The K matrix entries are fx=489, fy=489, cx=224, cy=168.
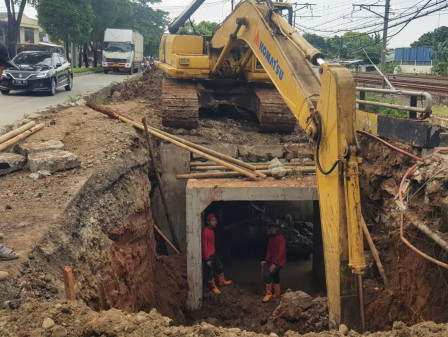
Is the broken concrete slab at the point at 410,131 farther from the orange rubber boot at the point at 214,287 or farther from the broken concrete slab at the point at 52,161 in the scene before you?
the broken concrete slab at the point at 52,161

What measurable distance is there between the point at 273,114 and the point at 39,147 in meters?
5.05

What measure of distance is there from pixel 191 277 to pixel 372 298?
324 centimetres

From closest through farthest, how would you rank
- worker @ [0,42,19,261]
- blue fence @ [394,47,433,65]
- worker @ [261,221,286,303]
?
worker @ [0,42,19,261]
worker @ [261,221,286,303]
blue fence @ [394,47,433,65]

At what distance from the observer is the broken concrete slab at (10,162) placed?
6.91m

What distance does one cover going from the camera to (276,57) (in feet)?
22.2

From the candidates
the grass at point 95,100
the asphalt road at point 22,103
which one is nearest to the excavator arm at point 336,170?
the asphalt road at point 22,103

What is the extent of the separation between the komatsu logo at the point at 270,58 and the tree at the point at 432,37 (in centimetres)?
4364

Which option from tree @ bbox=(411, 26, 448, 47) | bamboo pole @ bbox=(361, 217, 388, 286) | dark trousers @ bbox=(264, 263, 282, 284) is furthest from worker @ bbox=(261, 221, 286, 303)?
tree @ bbox=(411, 26, 448, 47)

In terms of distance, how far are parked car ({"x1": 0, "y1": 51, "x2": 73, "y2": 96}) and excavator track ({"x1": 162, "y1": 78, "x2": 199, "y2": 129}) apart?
7383 millimetres

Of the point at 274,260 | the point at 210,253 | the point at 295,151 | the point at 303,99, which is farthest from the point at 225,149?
the point at 303,99

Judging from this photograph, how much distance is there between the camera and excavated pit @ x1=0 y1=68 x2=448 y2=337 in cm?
479

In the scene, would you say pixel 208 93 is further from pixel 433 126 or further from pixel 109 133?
pixel 433 126

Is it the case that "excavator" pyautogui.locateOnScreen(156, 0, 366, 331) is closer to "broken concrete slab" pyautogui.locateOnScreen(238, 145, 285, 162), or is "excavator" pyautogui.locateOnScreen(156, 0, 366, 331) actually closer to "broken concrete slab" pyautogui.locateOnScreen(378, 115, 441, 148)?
"broken concrete slab" pyautogui.locateOnScreen(238, 145, 285, 162)

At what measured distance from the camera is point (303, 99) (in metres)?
5.95
